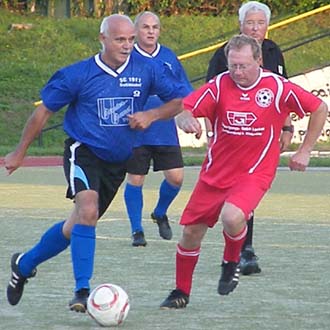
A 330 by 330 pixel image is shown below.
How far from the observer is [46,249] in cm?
710

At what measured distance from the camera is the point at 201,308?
7094 mm

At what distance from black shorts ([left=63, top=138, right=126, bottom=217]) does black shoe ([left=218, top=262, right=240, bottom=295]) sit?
31.8 inches

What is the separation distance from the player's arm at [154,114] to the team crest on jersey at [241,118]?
1.28ft

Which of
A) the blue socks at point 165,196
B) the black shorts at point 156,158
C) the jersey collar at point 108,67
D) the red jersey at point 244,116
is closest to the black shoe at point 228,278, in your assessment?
the red jersey at point 244,116

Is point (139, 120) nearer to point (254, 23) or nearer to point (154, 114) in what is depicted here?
point (154, 114)

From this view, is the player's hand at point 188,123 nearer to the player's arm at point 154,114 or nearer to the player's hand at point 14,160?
the player's arm at point 154,114

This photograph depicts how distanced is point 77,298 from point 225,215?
3.14 ft

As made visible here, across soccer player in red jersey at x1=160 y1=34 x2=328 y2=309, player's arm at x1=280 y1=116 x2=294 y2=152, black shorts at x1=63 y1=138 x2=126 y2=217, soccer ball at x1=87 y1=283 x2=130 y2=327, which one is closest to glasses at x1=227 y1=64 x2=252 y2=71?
soccer player in red jersey at x1=160 y1=34 x2=328 y2=309

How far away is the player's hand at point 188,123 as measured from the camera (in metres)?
6.83

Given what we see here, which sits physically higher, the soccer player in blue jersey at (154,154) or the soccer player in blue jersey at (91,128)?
the soccer player in blue jersey at (91,128)

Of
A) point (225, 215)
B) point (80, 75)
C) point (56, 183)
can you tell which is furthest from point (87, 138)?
point (56, 183)

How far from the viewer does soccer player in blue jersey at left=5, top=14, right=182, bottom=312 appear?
6.91 metres

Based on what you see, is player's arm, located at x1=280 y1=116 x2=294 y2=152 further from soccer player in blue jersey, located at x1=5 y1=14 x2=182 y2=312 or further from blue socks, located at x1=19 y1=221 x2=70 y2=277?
blue socks, located at x1=19 y1=221 x2=70 y2=277

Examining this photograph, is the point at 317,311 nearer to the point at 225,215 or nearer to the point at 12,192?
the point at 225,215
